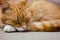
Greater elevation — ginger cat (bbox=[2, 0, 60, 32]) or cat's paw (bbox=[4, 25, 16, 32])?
ginger cat (bbox=[2, 0, 60, 32])

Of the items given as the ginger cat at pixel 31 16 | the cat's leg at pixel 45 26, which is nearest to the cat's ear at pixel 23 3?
the ginger cat at pixel 31 16

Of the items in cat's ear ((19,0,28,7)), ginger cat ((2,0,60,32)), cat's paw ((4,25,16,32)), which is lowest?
cat's paw ((4,25,16,32))

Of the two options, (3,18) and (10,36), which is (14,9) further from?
(10,36)

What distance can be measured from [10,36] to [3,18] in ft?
0.84

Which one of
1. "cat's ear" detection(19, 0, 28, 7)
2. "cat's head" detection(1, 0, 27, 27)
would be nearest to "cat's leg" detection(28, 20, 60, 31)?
"cat's head" detection(1, 0, 27, 27)

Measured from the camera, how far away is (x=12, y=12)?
1.21 metres

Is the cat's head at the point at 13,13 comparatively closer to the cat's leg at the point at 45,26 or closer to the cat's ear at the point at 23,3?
the cat's ear at the point at 23,3

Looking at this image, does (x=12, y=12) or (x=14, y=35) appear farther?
(x=12, y=12)

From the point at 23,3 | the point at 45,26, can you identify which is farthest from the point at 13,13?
the point at 45,26

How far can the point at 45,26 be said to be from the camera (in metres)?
1.12

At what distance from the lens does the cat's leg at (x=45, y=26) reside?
111 centimetres

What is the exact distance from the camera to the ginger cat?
3.67 feet

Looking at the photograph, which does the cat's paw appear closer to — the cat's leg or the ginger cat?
the ginger cat

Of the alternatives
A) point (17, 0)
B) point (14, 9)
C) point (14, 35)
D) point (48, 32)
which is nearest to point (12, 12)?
point (14, 9)
